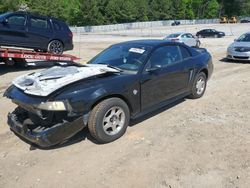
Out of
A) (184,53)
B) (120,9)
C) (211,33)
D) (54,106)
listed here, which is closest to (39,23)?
(184,53)

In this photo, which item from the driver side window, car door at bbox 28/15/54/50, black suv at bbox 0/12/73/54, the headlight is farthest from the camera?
car door at bbox 28/15/54/50

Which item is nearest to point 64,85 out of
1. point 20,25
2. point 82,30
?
point 20,25

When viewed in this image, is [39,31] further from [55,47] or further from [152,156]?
[152,156]

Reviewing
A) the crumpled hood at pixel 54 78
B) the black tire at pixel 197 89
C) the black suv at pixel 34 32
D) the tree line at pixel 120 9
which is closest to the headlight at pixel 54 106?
the crumpled hood at pixel 54 78

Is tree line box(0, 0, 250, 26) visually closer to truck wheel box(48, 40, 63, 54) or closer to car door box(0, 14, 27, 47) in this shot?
truck wheel box(48, 40, 63, 54)

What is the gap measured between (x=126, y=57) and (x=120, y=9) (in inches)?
3184

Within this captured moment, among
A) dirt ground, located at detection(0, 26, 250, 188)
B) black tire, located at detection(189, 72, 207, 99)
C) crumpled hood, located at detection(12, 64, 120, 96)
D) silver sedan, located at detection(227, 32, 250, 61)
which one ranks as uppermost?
silver sedan, located at detection(227, 32, 250, 61)

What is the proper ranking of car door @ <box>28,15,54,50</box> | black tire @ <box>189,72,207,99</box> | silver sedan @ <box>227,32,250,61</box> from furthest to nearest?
silver sedan @ <box>227,32,250,61</box> → car door @ <box>28,15,54,50</box> → black tire @ <box>189,72,207,99</box>

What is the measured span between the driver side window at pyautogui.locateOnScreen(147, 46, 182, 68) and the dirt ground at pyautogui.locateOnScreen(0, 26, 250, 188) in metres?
1.06

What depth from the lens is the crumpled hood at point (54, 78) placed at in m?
4.63

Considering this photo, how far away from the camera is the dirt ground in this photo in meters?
4.01

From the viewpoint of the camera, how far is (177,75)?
6230mm

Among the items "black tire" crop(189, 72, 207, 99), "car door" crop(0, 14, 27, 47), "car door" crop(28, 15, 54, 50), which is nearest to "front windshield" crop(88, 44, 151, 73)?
"black tire" crop(189, 72, 207, 99)

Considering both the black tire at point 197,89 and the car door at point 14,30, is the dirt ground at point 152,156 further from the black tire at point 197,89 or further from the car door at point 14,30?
the car door at point 14,30
